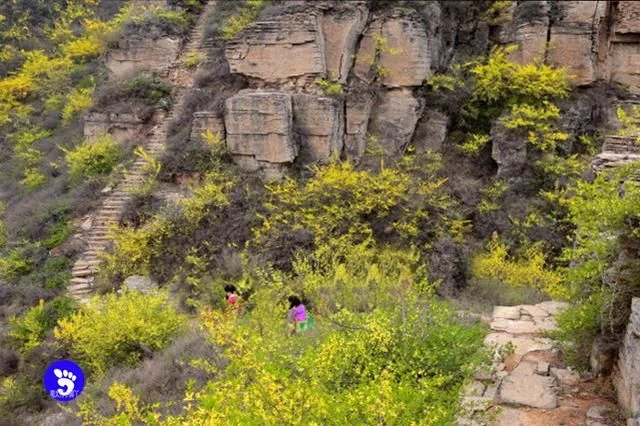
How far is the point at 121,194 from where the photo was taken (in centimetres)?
1348

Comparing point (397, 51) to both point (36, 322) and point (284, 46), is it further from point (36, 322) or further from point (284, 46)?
point (36, 322)

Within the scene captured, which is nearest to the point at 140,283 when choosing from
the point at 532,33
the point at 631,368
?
the point at 631,368

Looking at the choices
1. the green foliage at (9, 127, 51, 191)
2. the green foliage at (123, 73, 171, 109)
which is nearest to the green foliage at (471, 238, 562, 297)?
the green foliage at (123, 73, 171, 109)

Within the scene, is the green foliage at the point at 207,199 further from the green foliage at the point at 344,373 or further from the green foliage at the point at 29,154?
the green foliage at the point at 344,373

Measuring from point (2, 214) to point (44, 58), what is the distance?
6.85 meters

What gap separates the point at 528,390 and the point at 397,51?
10081mm

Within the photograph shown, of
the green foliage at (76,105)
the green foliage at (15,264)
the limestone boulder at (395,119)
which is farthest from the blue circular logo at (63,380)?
the green foliage at (76,105)

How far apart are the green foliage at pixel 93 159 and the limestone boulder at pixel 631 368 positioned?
12.7 metres

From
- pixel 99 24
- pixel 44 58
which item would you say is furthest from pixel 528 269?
pixel 44 58

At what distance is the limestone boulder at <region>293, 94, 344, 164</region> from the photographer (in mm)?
13117

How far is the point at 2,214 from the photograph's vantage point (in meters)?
14.1

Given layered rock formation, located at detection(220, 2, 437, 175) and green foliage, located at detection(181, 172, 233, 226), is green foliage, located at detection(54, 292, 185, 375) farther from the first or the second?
layered rock formation, located at detection(220, 2, 437, 175)

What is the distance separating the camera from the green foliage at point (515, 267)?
10781 mm

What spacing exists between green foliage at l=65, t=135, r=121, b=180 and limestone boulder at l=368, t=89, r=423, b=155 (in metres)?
6.80
